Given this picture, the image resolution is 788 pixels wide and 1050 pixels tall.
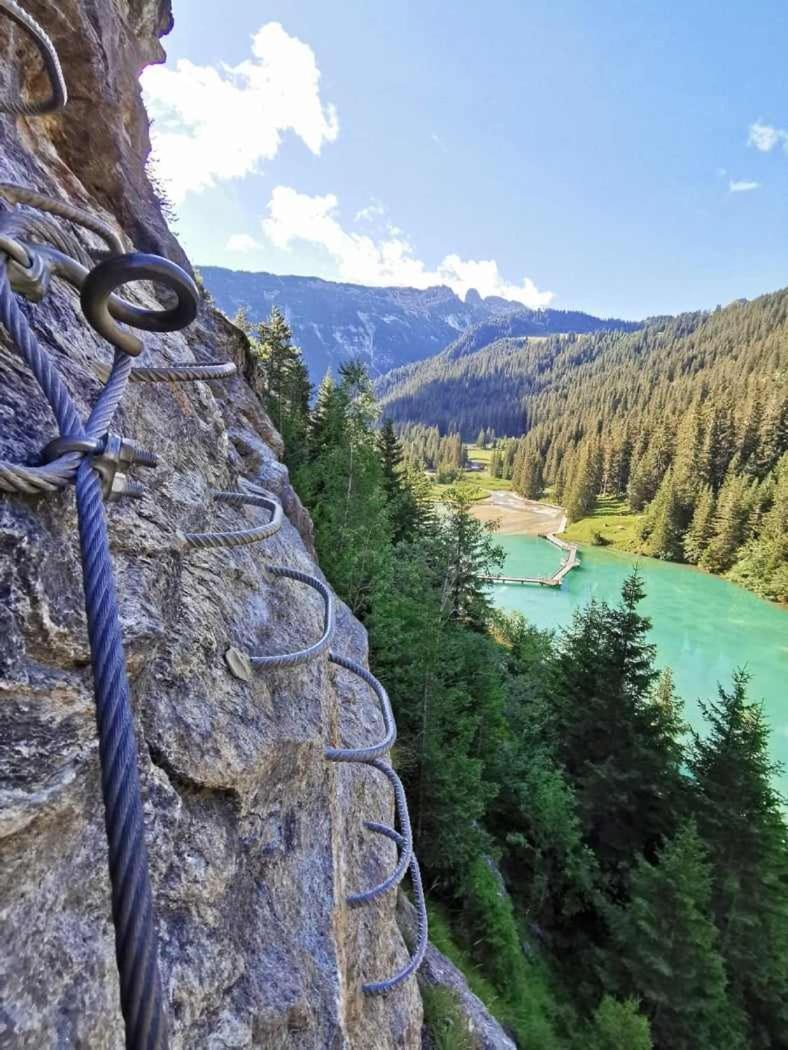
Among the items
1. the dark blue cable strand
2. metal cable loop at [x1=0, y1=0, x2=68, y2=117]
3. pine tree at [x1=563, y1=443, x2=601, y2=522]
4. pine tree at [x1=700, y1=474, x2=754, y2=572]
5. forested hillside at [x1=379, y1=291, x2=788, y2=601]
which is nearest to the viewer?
the dark blue cable strand

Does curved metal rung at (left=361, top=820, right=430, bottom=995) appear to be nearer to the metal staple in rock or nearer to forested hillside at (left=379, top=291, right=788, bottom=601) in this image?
the metal staple in rock

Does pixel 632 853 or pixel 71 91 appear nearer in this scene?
pixel 71 91

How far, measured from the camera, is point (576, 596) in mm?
46281

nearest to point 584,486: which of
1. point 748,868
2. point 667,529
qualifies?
point 667,529

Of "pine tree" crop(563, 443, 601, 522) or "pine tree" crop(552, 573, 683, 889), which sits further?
"pine tree" crop(563, 443, 601, 522)

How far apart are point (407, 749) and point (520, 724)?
7219mm

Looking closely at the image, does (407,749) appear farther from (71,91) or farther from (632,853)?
(71,91)

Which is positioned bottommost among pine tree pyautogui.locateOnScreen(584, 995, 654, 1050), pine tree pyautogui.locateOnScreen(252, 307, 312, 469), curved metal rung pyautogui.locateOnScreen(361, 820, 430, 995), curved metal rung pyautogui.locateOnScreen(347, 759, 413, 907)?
pine tree pyautogui.locateOnScreen(584, 995, 654, 1050)

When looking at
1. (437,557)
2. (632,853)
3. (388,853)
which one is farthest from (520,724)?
(388,853)

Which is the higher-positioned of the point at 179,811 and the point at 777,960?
the point at 179,811

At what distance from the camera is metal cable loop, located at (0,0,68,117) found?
6.84 ft

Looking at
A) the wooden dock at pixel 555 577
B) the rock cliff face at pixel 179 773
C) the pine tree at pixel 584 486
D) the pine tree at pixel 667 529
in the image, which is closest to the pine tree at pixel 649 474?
the pine tree at pixel 584 486

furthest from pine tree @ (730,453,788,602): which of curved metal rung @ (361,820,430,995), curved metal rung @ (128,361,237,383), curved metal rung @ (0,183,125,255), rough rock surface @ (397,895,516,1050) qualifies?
curved metal rung @ (0,183,125,255)

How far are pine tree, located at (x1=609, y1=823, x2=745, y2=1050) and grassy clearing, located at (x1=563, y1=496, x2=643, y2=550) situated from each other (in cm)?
6112
